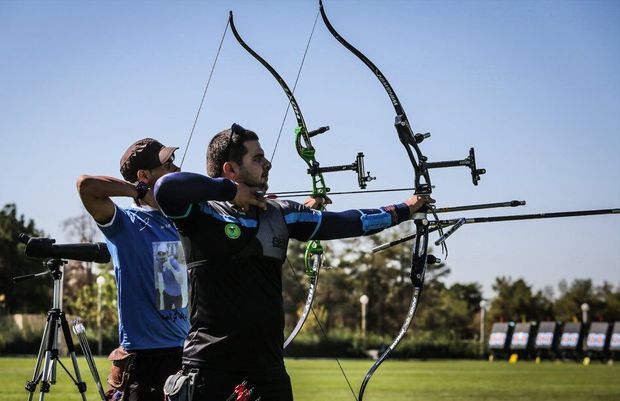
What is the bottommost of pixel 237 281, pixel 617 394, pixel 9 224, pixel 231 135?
pixel 617 394

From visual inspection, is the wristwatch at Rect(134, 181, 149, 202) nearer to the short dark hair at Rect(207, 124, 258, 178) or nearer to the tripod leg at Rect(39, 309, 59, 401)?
the short dark hair at Rect(207, 124, 258, 178)

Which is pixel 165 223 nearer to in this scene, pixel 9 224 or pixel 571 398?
pixel 571 398

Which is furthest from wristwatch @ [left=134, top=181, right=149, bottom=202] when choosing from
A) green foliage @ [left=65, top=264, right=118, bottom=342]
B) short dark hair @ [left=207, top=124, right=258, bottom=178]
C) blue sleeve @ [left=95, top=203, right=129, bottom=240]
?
green foliage @ [left=65, top=264, right=118, bottom=342]

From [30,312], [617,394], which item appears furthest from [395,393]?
[30,312]

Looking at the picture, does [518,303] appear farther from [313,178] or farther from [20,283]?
[313,178]

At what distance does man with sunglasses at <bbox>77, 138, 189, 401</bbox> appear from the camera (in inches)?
210

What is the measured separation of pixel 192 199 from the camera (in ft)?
13.2

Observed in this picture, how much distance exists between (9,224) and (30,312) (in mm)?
7136

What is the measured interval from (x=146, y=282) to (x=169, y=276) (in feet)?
0.46

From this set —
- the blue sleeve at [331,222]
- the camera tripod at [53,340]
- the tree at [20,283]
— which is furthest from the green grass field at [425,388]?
the tree at [20,283]

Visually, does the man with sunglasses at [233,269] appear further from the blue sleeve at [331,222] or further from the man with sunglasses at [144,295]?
the man with sunglasses at [144,295]

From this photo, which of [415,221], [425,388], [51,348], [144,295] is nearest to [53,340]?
[51,348]

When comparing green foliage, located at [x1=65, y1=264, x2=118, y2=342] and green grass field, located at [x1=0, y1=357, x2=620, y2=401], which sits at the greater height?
green foliage, located at [x1=65, y1=264, x2=118, y2=342]

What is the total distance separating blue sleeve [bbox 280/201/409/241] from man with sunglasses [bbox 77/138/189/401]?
1.16 meters
